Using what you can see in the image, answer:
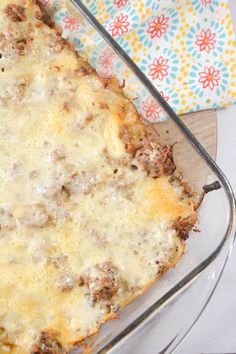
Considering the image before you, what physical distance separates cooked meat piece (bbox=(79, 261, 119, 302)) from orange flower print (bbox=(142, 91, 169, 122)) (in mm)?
488

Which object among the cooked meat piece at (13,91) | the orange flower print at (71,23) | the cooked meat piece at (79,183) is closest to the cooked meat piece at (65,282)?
the cooked meat piece at (79,183)

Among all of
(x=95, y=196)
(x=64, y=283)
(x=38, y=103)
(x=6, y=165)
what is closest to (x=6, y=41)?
(x=38, y=103)

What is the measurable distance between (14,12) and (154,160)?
0.58 meters

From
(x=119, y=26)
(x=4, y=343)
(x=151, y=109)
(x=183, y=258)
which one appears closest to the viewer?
(x=4, y=343)

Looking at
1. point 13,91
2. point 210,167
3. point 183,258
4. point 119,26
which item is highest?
point 13,91

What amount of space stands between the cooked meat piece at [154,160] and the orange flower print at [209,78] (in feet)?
1.67

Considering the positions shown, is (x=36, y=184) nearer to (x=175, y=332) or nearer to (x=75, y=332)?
(x=75, y=332)

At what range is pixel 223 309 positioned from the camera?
2480 millimetres

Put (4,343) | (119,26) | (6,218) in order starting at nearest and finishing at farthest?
(4,343) < (6,218) < (119,26)

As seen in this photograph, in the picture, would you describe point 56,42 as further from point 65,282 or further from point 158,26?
point 65,282

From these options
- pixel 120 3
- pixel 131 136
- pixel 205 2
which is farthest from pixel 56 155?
pixel 205 2

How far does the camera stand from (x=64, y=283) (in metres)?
1.86

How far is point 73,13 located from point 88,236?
2.29 feet

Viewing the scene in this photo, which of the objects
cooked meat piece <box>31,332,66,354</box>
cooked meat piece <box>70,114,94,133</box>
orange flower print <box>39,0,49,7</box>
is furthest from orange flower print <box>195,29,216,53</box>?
cooked meat piece <box>31,332,66,354</box>
